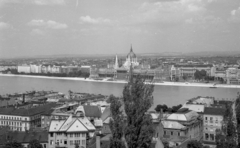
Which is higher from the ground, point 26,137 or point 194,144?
point 194,144

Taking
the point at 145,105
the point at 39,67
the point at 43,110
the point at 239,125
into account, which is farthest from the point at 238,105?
the point at 39,67

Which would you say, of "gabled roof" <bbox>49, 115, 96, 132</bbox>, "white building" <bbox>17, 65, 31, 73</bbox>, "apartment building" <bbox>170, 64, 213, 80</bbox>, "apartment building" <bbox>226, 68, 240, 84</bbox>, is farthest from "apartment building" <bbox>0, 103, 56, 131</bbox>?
"white building" <bbox>17, 65, 31, 73</bbox>

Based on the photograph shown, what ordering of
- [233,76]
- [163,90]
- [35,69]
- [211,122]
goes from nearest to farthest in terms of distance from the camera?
[211,122] → [163,90] → [233,76] → [35,69]

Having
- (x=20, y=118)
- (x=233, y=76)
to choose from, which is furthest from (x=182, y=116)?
(x=233, y=76)

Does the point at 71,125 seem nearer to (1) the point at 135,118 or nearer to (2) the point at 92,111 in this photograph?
(2) the point at 92,111

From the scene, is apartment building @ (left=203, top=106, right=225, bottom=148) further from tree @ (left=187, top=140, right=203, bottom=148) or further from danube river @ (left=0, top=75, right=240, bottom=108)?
danube river @ (left=0, top=75, right=240, bottom=108)
